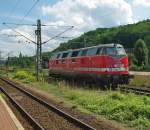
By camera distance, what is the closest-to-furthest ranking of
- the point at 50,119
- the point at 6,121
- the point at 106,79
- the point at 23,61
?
1. the point at 6,121
2. the point at 50,119
3. the point at 106,79
4. the point at 23,61

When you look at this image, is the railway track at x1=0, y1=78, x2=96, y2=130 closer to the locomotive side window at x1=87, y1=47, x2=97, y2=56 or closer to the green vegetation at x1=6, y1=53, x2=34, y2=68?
the locomotive side window at x1=87, y1=47, x2=97, y2=56

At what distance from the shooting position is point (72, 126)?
44.6 ft

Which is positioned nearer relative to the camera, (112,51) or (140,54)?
(112,51)

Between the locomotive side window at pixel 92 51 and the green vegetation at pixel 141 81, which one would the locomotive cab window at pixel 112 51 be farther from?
the green vegetation at pixel 141 81

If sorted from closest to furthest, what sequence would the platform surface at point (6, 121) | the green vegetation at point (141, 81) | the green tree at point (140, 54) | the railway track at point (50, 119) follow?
the platform surface at point (6, 121), the railway track at point (50, 119), the green vegetation at point (141, 81), the green tree at point (140, 54)

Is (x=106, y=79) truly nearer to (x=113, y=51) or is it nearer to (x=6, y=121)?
(x=113, y=51)

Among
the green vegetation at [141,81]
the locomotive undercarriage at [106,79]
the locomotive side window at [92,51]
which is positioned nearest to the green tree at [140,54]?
the green vegetation at [141,81]

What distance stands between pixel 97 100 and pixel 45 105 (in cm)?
274

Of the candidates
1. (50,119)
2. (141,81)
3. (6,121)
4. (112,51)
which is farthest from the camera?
(141,81)

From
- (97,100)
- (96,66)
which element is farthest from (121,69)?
(97,100)

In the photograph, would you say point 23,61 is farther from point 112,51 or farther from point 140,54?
point 112,51

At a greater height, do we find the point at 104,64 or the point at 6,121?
the point at 104,64

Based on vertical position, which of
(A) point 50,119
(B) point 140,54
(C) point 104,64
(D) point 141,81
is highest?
(B) point 140,54

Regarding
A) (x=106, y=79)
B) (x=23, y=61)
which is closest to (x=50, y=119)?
(x=106, y=79)
